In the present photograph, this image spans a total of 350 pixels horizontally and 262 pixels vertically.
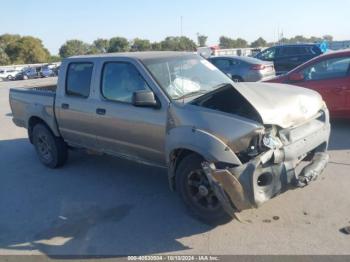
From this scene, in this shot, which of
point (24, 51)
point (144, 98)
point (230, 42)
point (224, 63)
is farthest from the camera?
point (230, 42)

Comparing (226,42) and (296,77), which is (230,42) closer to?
(226,42)

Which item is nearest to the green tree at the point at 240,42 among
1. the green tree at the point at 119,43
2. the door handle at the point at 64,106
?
the green tree at the point at 119,43

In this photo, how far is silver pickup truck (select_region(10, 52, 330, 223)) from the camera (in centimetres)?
383

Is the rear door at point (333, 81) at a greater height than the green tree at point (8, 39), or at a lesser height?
lesser

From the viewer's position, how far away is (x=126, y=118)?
16.4ft

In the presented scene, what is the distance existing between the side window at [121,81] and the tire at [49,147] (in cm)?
172

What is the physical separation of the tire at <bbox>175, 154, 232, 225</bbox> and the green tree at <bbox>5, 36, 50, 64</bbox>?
79.9 metres

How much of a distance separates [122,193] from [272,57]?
48.4ft

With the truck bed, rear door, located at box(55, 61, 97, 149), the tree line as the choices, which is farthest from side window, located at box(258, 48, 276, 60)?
the tree line

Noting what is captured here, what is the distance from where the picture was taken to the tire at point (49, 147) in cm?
662

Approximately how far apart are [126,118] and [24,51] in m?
79.4

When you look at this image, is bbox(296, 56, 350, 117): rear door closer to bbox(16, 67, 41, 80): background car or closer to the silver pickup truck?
the silver pickup truck

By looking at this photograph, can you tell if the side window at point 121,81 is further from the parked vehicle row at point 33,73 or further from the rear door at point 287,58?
the parked vehicle row at point 33,73

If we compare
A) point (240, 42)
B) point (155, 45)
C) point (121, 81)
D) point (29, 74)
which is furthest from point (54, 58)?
point (121, 81)
